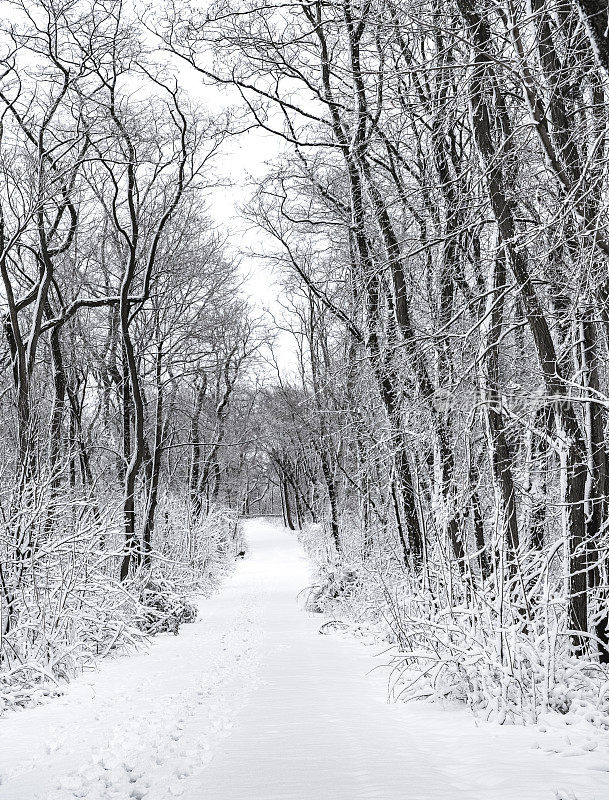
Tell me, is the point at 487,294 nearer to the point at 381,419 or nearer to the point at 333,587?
the point at 381,419

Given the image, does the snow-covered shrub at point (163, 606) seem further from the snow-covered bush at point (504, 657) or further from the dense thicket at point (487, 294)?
the snow-covered bush at point (504, 657)

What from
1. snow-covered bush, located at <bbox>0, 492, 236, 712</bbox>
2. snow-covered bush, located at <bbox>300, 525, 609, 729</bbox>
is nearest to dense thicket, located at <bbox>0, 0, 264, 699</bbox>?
snow-covered bush, located at <bbox>0, 492, 236, 712</bbox>

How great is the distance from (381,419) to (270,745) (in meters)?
6.60

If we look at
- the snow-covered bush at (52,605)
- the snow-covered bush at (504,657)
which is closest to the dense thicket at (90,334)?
the snow-covered bush at (52,605)

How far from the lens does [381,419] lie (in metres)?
10.7

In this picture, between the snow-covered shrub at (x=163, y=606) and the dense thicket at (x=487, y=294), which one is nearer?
the dense thicket at (x=487, y=294)

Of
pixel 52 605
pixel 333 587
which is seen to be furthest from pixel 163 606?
pixel 52 605

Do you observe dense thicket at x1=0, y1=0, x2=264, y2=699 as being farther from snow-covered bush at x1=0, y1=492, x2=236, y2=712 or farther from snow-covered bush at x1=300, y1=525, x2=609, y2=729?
snow-covered bush at x1=300, y1=525, x2=609, y2=729

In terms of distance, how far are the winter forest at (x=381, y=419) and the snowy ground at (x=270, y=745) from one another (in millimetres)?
32

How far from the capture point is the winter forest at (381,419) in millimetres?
4422

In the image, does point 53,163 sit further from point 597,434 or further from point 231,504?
point 231,504

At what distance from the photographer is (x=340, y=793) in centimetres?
354

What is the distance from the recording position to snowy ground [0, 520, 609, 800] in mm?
3635

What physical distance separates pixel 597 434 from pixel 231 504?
3828cm
